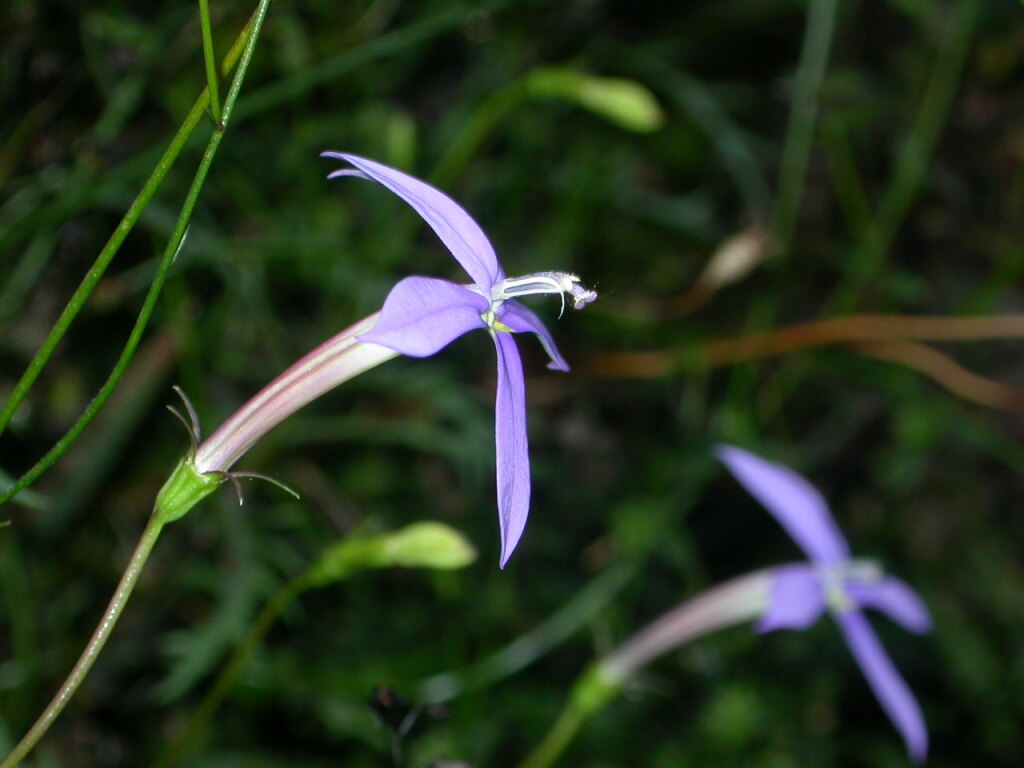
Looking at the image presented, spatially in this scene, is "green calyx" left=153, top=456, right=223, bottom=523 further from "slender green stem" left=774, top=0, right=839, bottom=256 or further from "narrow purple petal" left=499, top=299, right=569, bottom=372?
"slender green stem" left=774, top=0, right=839, bottom=256

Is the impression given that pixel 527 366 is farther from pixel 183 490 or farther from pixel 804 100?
pixel 183 490

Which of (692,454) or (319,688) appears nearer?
(319,688)

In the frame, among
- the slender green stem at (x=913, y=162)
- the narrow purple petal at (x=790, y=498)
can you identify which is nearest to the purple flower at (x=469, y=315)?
the narrow purple petal at (x=790, y=498)

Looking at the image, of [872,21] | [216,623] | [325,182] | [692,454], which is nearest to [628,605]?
[692,454]

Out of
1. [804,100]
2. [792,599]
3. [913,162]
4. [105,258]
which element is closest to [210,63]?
[105,258]

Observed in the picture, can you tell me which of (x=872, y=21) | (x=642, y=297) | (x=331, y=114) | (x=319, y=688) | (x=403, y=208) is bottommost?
(x=319, y=688)

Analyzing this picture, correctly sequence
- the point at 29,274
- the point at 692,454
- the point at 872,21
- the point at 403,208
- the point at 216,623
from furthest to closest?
1. the point at 872,21
2. the point at 692,454
3. the point at 403,208
4. the point at 216,623
5. the point at 29,274

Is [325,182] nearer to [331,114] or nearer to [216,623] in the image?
[331,114]
